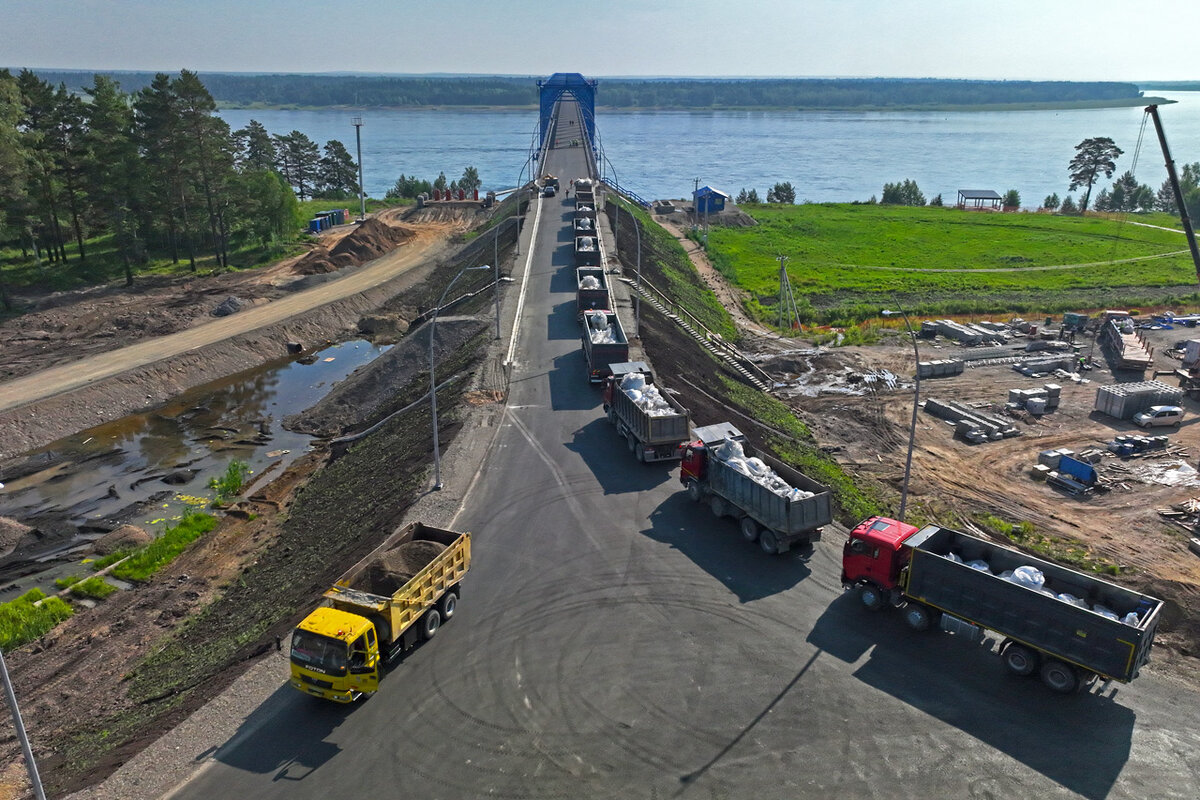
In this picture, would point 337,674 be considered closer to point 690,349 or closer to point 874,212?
point 690,349

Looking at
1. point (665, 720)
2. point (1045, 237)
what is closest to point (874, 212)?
point (1045, 237)

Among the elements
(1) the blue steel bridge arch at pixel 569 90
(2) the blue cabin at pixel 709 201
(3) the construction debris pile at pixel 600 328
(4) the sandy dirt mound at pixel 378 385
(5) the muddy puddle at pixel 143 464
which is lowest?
(5) the muddy puddle at pixel 143 464

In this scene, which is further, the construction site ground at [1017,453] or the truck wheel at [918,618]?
the construction site ground at [1017,453]

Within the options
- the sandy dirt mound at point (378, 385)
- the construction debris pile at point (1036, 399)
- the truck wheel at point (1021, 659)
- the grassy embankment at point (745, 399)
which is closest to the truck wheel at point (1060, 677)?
the truck wheel at point (1021, 659)

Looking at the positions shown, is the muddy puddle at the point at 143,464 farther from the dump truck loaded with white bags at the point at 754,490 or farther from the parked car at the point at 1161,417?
the parked car at the point at 1161,417

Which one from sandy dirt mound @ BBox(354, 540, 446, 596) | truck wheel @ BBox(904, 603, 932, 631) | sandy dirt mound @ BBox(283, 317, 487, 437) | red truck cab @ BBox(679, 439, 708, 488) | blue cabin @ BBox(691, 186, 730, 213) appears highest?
blue cabin @ BBox(691, 186, 730, 213)

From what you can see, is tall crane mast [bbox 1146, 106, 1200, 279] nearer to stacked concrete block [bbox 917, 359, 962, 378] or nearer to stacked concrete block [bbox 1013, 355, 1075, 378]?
stacked concrete block [bbox 1013, 355, 1075, 378]

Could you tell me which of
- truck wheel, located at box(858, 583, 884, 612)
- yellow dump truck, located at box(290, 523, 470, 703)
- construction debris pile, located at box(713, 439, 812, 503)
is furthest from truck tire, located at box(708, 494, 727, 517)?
yellow dump truck, located at box(290, 523, 470, 703)
